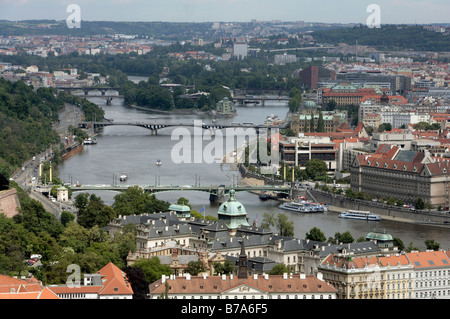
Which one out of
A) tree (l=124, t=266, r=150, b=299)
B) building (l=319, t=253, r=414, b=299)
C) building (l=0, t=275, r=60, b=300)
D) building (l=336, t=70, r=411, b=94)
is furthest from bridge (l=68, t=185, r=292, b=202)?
building (l=336, t=70, r=411, b=94)

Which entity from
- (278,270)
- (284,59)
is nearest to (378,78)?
(284,59)

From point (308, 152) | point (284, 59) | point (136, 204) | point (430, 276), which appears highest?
point (430, 276)

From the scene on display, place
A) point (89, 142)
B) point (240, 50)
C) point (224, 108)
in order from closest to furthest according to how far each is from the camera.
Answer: point (89, 142) < point (224, 108) < point (240, 50)

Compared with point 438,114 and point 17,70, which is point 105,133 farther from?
point 17,70

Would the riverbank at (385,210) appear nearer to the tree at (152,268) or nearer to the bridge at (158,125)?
the tree at (152,268)

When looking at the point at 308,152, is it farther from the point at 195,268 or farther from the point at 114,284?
the point at 114,284

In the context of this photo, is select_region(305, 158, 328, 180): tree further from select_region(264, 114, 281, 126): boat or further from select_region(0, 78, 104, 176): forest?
select_region(264, 114, 281, 126): boat

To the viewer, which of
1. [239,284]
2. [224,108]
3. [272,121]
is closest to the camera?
[239,284]
